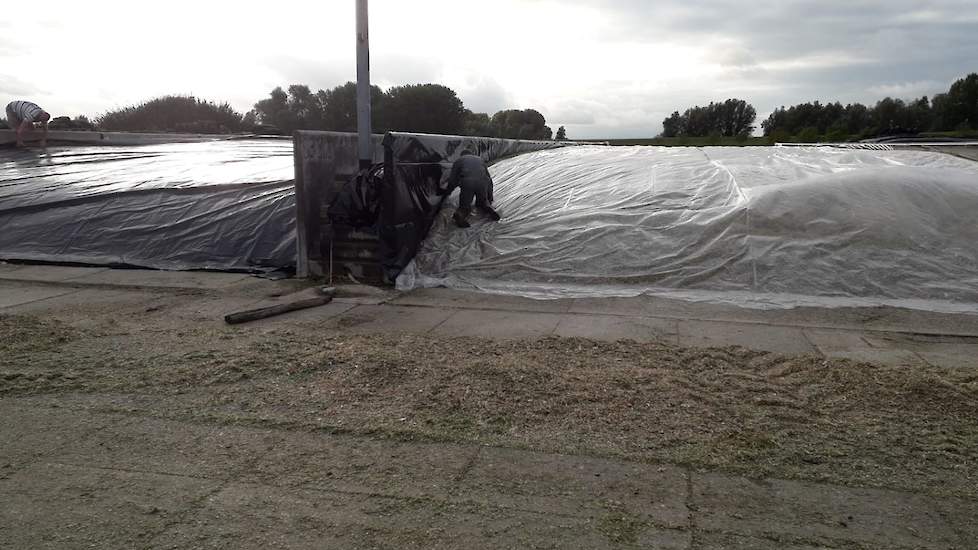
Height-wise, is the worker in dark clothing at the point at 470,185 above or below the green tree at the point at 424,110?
below

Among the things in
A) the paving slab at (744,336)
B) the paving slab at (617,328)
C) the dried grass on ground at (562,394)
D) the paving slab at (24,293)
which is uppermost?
the dried grass on ground at (562,394)

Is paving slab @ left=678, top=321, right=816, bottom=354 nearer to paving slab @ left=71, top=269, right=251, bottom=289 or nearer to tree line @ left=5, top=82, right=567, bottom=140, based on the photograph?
paving slab @ left=71, top=269, right=251, bottom=289

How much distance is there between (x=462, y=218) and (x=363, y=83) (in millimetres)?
2299

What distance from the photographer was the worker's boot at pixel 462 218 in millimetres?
10141

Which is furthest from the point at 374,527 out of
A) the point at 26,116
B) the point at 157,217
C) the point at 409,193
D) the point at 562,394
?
the point at 26,116

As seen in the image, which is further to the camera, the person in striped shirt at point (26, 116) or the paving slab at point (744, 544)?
the person in striped shirt at point (26, 116)

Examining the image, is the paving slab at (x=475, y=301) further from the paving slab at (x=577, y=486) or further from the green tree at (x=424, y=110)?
the green tree at (x=424, y=110)

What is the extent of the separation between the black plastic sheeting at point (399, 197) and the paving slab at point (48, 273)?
12.5ft

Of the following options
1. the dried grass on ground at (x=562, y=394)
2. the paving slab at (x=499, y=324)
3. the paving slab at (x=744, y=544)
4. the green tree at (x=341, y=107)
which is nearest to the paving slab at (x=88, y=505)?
the dried grass on ground at (x=562, y=394)

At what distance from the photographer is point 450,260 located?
9.48 metres

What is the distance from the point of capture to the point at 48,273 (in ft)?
32.7

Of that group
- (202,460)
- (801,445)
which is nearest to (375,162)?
Answer: (202,460)

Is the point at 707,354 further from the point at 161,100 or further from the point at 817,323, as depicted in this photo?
the point at 161,100

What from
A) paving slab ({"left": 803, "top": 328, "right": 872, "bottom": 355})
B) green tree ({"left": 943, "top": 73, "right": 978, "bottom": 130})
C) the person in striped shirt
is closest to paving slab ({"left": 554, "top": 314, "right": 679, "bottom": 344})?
paving slab ({"left": 803, "top": 328, "right": 872, "bottom": 355})
